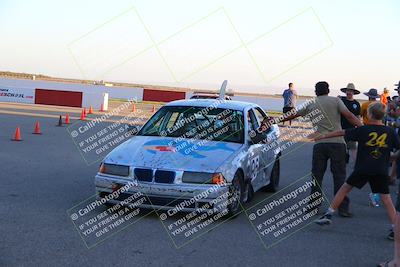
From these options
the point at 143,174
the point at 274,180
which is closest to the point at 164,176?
the point at 143,174

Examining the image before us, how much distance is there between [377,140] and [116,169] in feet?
9.78

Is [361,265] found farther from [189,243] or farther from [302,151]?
[302,151]

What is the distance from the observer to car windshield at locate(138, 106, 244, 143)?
7.62 metres

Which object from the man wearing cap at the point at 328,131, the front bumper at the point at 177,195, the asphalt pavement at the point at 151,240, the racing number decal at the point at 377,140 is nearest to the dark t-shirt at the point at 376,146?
the racing number decal at the point at 377,140

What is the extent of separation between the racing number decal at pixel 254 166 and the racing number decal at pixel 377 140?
75.2 inches

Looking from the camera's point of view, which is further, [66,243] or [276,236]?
[276,236]

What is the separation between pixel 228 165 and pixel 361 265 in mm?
2018

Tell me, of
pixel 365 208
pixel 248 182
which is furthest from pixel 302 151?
pixel 248 182

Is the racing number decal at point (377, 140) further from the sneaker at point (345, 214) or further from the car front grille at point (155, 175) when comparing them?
the car front grille at point (155, 175)

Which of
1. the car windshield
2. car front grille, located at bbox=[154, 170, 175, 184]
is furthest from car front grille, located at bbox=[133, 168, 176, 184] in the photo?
the car windshield

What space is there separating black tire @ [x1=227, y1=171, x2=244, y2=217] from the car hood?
1.00ft

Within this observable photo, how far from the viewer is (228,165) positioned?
21.8 feet

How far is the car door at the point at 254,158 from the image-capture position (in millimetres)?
7457

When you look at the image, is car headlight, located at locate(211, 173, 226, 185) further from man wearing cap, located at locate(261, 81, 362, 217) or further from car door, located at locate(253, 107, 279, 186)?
car door, located at locate(253, 107, 279, 186)
